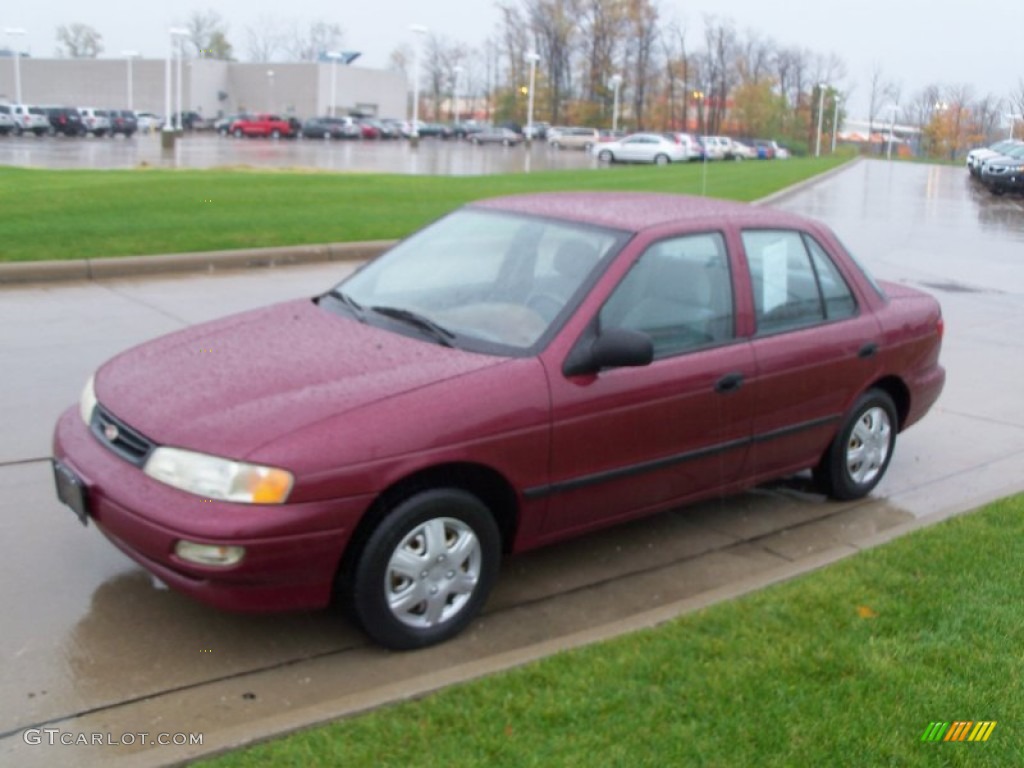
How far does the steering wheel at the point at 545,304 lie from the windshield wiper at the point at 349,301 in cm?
74

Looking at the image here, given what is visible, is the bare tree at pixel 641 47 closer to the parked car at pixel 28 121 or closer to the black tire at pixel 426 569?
the parked car at pixel 28 121

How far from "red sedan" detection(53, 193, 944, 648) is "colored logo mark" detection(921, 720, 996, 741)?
162cm

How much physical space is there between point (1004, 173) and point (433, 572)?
37.8 m

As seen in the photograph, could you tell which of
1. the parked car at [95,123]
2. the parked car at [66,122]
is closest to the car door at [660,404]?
the parked car at [95,123]

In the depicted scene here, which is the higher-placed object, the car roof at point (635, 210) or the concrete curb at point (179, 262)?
the car roof at point (635, 210)

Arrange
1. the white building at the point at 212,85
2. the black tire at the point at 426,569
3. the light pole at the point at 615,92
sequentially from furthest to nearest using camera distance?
the white building at the point at 212,85 < the light pole at the point at 615,92 < the black tire at the point at 426,569

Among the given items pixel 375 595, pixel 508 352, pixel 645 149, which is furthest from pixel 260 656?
pixel 645 149

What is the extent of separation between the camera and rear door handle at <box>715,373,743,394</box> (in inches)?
199

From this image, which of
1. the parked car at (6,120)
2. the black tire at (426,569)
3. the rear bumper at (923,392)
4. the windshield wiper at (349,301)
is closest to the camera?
the black tire at (426,569)

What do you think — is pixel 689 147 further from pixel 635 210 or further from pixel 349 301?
pixel 349 301

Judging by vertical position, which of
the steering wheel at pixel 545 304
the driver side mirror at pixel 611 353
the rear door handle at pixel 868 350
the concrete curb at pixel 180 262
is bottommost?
the concrete curb at pixel 180 262

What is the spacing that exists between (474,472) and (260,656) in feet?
3.34

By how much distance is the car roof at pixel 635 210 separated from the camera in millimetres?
5199

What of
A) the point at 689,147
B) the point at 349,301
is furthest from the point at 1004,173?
the point at 349,301
